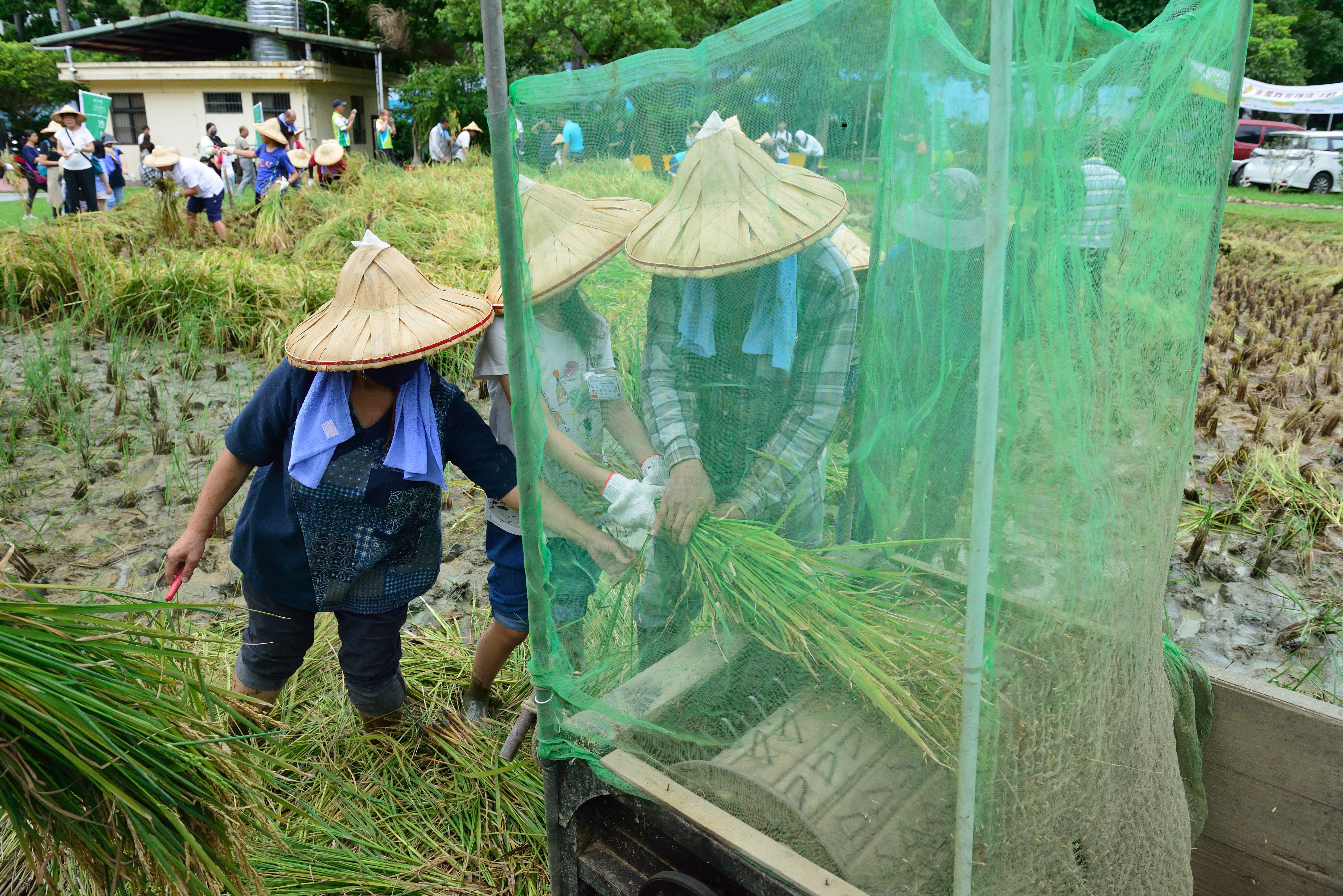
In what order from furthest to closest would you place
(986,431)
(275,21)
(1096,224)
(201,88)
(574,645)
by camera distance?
(275,21) < (201,88) < (574,645) < (1096,224) < (986,431)

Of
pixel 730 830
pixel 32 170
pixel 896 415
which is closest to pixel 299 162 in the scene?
pixel 32 170

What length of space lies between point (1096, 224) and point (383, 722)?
230cm

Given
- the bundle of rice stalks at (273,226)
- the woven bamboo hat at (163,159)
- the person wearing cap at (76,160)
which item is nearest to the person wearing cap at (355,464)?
the bundle of rice stalks at (273,226)

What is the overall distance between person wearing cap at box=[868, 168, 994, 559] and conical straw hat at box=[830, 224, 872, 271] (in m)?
0.08

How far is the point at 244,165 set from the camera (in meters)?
14.4

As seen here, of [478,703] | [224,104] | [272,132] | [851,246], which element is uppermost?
[224,104]

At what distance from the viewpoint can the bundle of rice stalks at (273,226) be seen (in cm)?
813

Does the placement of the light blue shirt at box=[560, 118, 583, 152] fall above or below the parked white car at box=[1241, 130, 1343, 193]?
below

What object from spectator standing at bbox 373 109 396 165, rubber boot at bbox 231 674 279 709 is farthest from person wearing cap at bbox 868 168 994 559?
spectator standing at bbox 373 109 396 165

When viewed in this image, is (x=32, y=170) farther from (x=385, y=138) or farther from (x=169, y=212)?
(x=169, y=212)

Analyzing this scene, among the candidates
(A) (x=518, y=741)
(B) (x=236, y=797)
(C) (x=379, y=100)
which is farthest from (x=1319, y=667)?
(C) (x=379, y=100)

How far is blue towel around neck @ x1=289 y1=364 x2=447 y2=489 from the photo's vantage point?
2.05m

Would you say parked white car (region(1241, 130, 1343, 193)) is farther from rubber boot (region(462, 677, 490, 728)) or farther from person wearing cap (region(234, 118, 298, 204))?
rubber boot (region(462, 677, 490, 728))

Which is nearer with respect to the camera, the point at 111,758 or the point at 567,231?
the point at 111,758
